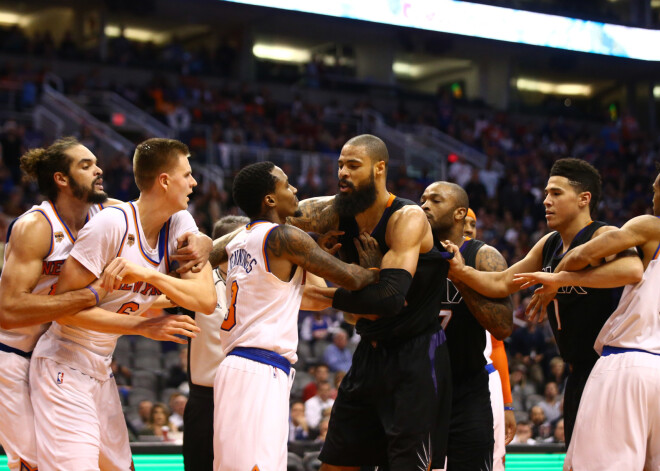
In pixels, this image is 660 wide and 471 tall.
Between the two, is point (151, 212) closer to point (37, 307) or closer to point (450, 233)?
point (37, 307)

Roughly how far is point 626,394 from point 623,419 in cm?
16

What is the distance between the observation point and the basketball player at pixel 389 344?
4820 millimetres

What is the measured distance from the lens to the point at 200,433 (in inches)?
211

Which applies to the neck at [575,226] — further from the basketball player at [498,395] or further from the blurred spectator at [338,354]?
the blurred spectator at [338,354]

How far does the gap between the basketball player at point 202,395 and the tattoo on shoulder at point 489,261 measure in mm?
1928

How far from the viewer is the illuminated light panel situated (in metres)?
24.4

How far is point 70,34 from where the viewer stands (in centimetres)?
2422

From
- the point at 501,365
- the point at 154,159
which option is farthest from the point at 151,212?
the point at 501,365

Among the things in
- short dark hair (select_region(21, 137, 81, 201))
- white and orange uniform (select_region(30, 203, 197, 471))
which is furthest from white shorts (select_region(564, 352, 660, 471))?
short dark hair (select_region(21, 137, 81, 201))

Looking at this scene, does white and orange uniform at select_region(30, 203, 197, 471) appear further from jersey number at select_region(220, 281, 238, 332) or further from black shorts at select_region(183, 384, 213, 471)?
black shorts at select_region(183, 384, 213, 471)

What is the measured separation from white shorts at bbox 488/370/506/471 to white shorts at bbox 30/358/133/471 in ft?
9.44

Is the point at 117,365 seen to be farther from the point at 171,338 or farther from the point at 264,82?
the point at 264,82

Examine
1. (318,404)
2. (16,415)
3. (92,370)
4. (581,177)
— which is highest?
(581,177)

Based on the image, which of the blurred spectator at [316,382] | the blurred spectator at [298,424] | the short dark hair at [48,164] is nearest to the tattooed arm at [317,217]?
the short dark hair at [48,164]
